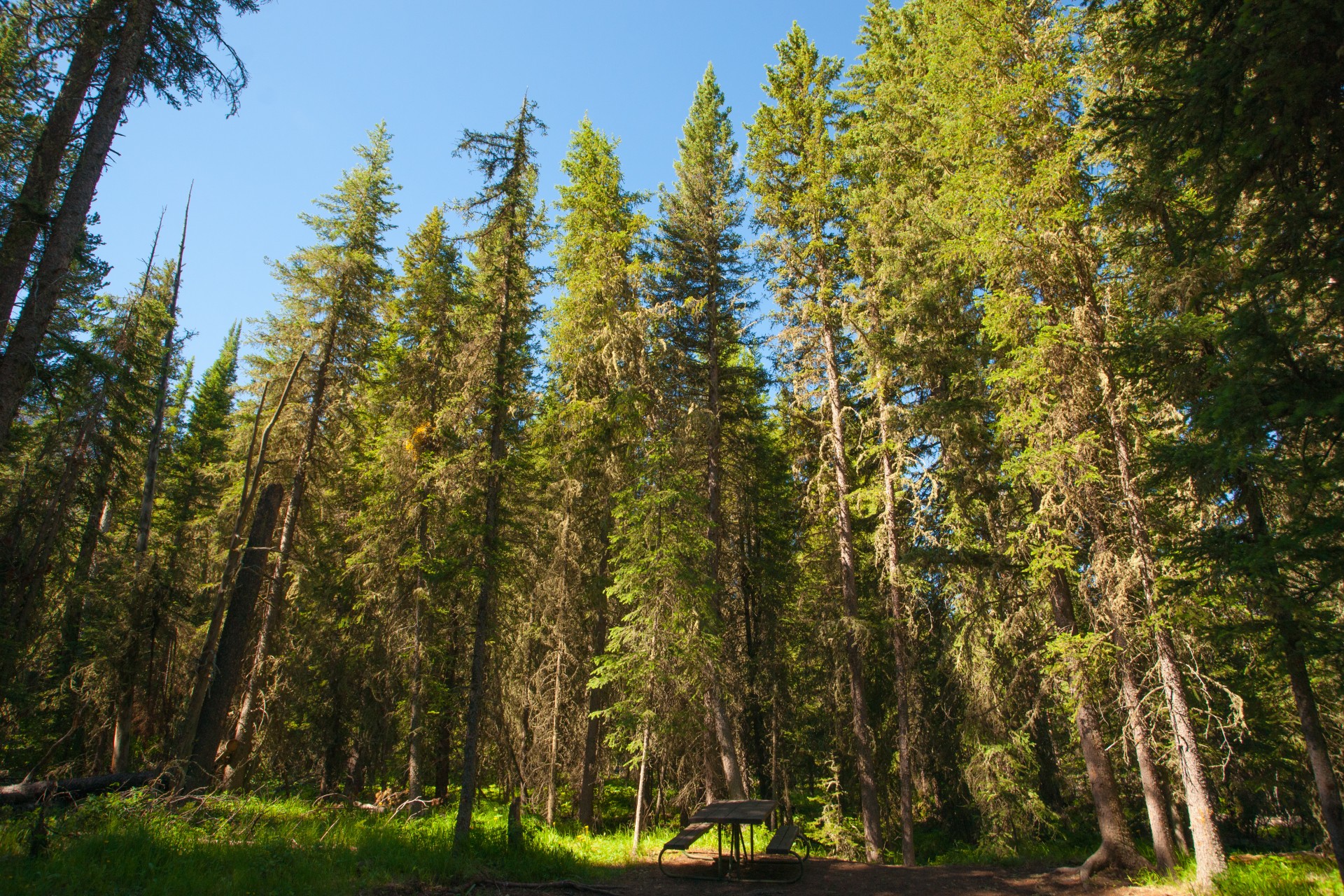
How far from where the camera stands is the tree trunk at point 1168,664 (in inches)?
347

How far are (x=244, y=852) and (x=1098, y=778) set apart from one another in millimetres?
13348

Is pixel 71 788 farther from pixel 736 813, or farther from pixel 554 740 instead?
pixel 554 740

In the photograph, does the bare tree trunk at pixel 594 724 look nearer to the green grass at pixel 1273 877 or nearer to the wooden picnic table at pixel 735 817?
the wooden picnic table at pixel 735 817

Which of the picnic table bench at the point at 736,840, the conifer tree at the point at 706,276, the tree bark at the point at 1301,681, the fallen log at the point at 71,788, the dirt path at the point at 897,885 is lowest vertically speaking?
the dirt path at the point at 897,885

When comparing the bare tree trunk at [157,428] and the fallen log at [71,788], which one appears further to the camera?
the bare tree trunk at [157,428]

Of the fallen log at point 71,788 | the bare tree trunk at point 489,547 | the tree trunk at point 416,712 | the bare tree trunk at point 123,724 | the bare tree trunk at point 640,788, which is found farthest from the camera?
the bare tree trunk at point 123,724

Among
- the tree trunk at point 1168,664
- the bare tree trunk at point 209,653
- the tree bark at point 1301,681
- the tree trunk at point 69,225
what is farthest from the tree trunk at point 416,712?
the tree bark at point 1301,681

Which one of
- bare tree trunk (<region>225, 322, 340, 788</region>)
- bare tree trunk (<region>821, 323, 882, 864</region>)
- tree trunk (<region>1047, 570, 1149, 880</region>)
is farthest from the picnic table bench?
bare tree trunk (<region>225, 322, 340, 788</region>)

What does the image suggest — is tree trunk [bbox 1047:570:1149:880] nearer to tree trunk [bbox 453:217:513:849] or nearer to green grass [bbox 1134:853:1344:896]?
green grass [bbox 1134:853:1344:896]

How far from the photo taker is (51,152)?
8.17 metres

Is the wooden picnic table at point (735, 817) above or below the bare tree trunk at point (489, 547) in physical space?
below

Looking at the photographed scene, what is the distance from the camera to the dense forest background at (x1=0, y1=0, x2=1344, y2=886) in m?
7.47

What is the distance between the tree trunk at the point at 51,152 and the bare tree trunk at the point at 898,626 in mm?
14505

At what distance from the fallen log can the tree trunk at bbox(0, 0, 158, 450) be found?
163 inches
